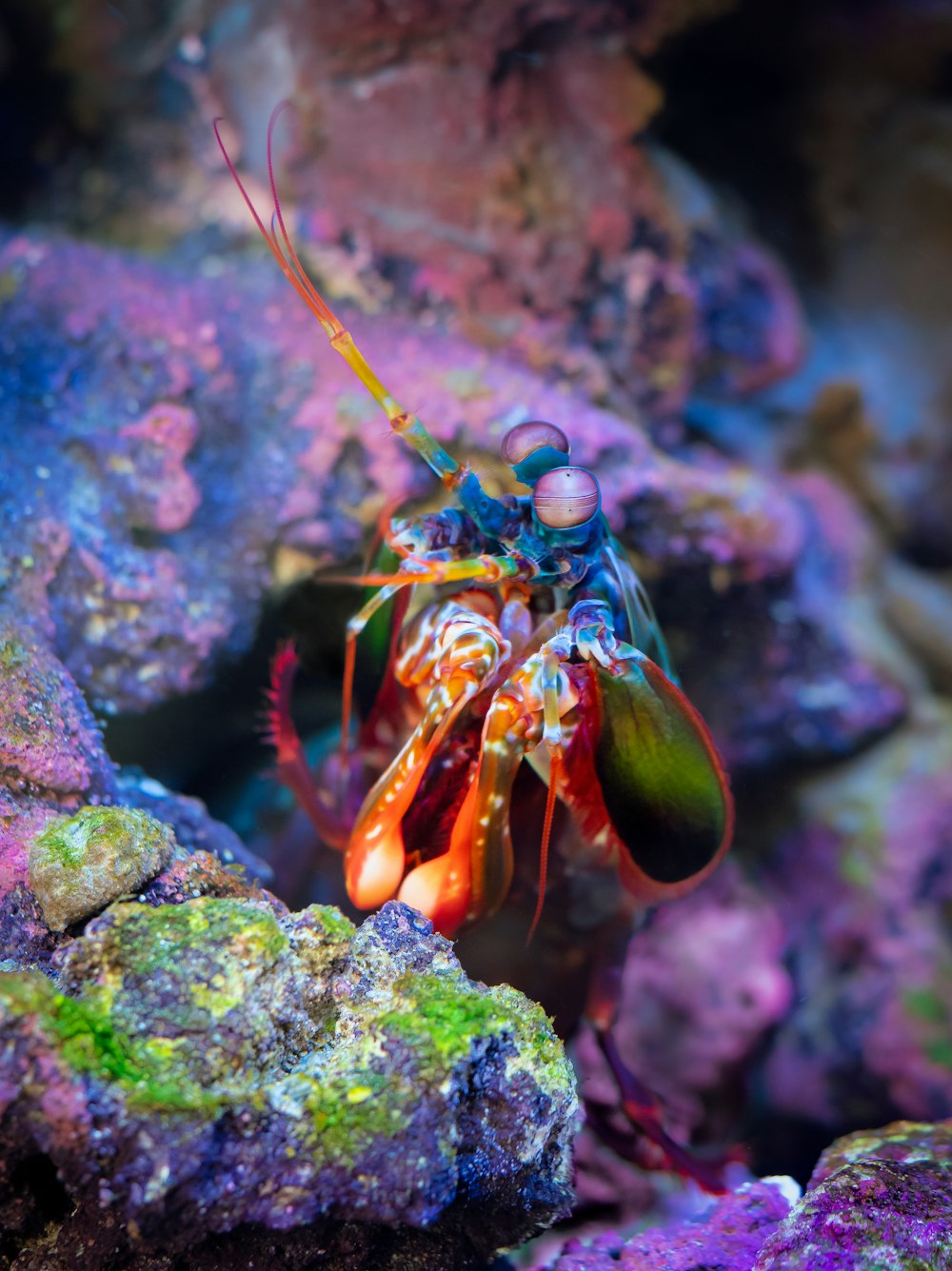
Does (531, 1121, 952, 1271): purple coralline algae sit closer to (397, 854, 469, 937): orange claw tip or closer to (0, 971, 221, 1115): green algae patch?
(397, 854, 469, 937): orange claw tip

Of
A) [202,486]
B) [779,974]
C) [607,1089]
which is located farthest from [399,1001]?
[779,974]

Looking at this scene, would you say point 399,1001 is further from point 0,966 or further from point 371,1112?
point 0,966

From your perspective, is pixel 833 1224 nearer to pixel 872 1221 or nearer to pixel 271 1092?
pixel 872 1221

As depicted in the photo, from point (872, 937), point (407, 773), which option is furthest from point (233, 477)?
point (872, 937)

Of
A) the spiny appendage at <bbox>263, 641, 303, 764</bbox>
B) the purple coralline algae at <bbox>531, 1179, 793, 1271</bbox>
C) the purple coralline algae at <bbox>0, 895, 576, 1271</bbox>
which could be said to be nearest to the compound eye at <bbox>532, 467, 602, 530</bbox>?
the purple coralline algae at <bbox>0, 895, 576, 1271</bbox>

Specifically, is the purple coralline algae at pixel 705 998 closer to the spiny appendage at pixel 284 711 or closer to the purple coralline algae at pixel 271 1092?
the spiny appendage at pixel 284 711

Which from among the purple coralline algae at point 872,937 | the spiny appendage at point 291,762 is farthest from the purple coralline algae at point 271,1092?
the purple coralline algae at point 872,937
